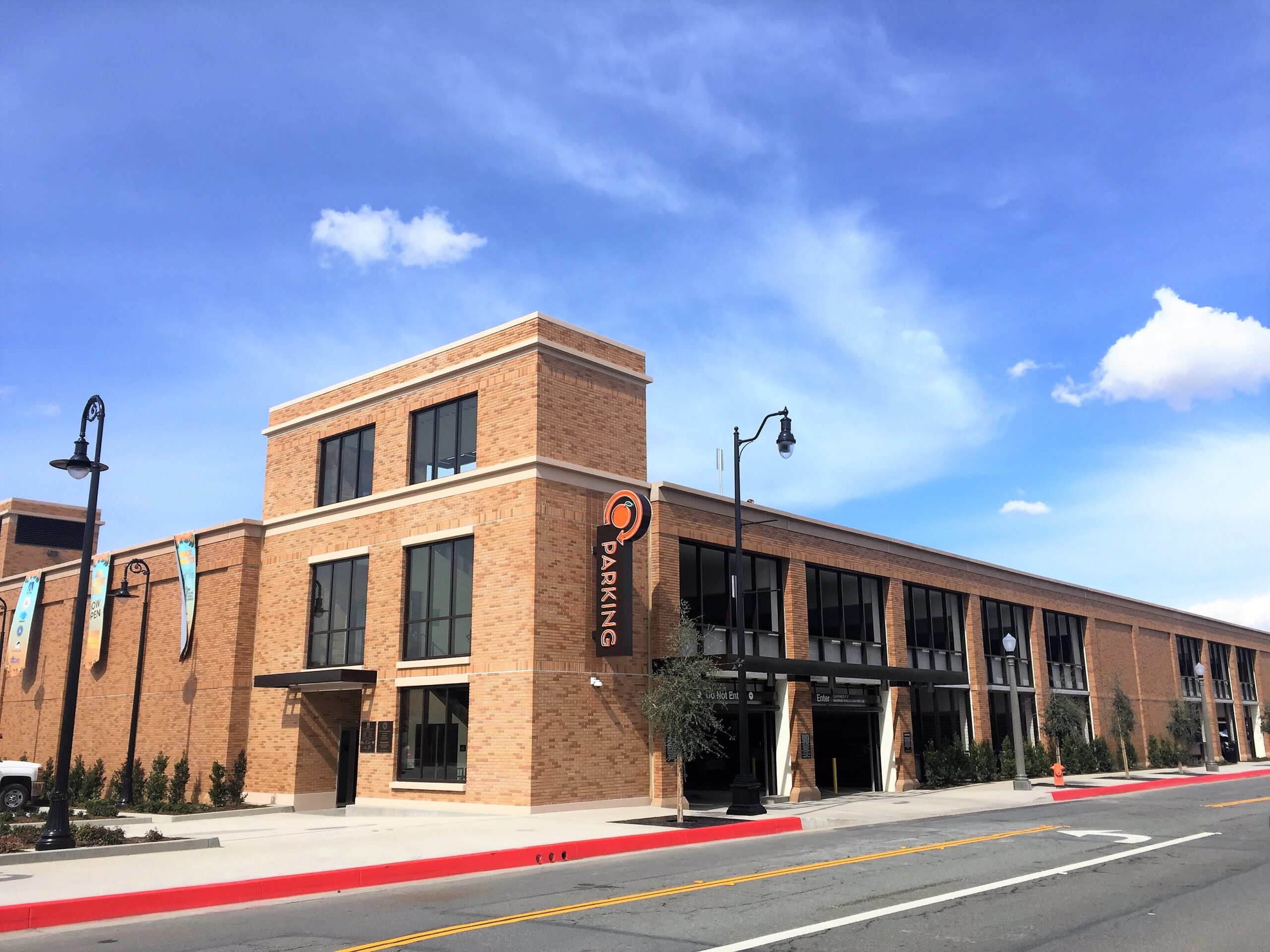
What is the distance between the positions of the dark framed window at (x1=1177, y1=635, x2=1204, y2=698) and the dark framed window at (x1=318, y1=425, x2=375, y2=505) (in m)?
46.5

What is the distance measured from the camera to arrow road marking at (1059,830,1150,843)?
17.2 m

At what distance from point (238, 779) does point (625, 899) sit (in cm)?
2143

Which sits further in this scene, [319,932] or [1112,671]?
[1112,671]

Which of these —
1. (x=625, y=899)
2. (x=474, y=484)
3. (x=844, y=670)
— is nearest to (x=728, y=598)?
(x=844, y=670)

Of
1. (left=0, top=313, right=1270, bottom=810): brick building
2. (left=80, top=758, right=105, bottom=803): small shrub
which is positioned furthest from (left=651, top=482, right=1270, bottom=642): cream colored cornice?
(left=80, top=758, right=105, bottom=803): small shrub

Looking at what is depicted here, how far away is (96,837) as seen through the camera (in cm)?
1722

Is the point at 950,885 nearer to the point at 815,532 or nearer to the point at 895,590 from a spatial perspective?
the point at 815,532

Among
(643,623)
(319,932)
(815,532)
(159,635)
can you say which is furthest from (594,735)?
(159,635)

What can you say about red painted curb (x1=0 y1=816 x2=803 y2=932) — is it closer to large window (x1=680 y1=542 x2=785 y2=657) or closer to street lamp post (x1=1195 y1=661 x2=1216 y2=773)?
large window (x1=680 y1=542 x2=785 y2=657)

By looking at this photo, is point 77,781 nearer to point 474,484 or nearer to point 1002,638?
point 474,484

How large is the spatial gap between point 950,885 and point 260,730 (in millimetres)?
23041

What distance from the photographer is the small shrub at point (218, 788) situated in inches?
1137

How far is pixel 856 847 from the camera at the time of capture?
16984 mm

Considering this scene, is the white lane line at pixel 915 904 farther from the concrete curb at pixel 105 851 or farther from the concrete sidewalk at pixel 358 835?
the concrete curb at pixel 105 851
